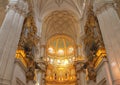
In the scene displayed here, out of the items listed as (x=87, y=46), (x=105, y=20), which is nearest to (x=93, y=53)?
(x=87, y=46)

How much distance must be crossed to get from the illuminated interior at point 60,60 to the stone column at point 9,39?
48.4 feet

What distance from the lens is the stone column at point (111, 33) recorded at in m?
7.28

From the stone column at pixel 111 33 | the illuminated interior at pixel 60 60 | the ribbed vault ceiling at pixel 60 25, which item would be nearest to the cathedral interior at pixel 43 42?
the stone column at pixel 111 33

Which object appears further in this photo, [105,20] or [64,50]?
[64,50]

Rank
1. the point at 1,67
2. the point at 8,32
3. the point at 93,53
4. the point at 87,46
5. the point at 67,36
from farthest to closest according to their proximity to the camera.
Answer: the point at 67,36, the point at 87,46, the point at 93,53, the point at 8,32, the point at 1,67

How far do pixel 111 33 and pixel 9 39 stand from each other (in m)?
5.11

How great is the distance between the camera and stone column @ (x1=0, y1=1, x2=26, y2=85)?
7032mm

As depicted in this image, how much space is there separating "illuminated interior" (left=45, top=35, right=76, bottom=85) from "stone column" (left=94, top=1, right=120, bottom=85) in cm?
1538

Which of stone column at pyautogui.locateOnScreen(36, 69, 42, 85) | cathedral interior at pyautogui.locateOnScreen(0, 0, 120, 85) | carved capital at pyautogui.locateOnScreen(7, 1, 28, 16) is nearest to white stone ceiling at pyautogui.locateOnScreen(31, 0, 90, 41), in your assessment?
cathedral interior at pyautogui.locateOnScreen(0, 0, 120, 85)

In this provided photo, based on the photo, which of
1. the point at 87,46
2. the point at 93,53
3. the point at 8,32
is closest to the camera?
the point at 8,32

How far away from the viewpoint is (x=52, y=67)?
24.9 meters

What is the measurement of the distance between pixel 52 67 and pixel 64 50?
3.75 metres

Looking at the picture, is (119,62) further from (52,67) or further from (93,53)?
(52,67)

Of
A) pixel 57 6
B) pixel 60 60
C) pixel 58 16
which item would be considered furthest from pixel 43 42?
pixel 60 60
